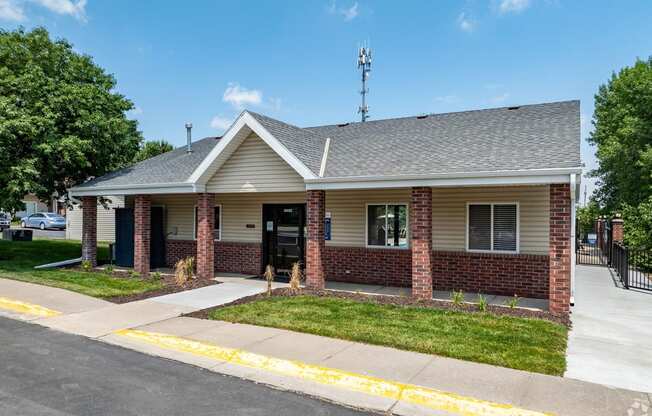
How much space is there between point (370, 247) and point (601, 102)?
34213mm

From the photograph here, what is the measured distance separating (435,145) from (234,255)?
7.74 metres

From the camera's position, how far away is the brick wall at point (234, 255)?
15.1m

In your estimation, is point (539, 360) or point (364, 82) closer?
point (539, 360)

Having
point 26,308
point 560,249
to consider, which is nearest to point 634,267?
point 560,249

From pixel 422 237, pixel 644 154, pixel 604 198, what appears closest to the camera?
pixel 422 237

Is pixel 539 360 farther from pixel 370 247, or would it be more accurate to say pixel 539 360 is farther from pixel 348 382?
pixel 370 247

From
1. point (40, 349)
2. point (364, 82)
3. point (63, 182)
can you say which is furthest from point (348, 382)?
point (364, 82)

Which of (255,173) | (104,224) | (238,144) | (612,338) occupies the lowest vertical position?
(612,338)

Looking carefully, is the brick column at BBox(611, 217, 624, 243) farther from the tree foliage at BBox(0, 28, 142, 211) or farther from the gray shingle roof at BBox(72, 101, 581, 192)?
the tree foliage at BBox(0, 28, 142, 211)

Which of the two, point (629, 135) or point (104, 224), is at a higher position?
point (629, 135)

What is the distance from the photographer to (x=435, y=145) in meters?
12.2

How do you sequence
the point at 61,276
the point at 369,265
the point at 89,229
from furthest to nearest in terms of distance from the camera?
the point at 89,229 < the point at 61,276 < the point at 369,265

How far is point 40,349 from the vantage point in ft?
23.4

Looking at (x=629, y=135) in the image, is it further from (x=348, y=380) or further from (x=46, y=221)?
(x=46, y=221)
